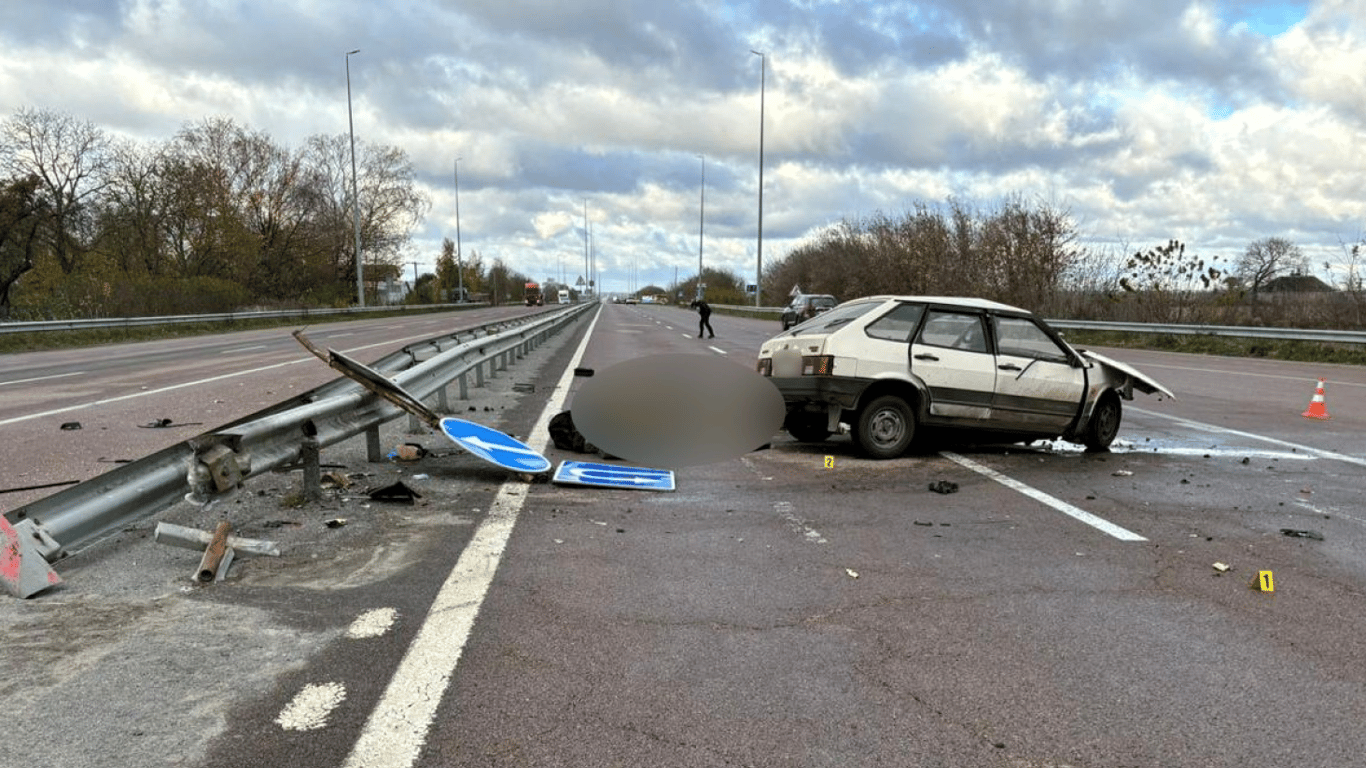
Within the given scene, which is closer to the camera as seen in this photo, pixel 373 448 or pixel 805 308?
pixel 373 448

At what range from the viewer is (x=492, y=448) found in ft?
22.0

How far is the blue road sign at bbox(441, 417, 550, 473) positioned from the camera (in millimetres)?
6520

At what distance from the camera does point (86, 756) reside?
266cm

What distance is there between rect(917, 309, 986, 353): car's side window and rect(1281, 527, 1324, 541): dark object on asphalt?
2.95m

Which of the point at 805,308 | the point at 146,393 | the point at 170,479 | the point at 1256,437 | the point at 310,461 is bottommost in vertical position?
the point at 146,393

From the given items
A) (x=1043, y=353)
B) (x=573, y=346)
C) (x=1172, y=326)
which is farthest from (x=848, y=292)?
(x=1043, y=353)

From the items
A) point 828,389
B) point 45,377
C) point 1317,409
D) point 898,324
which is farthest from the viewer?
point 45,377

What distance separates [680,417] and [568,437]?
1316mm

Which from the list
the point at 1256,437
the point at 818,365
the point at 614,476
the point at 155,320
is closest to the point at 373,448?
the point at 614,476

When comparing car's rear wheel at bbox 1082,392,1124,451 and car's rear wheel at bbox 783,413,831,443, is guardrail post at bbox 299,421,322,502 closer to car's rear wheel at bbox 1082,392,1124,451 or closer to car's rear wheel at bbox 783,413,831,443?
car's rear wheel at bbox 783,413,831,443

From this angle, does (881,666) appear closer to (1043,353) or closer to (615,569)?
(615,569)

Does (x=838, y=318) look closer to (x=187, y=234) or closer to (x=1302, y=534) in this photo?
(x=1302, y=534)

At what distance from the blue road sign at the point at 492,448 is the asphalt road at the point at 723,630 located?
0.20m

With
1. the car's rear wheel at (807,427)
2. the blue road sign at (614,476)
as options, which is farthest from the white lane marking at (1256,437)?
the blue road sign at (614,476)
